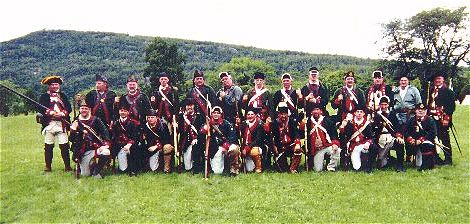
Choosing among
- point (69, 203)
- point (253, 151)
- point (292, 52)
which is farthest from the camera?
point (292, 52)

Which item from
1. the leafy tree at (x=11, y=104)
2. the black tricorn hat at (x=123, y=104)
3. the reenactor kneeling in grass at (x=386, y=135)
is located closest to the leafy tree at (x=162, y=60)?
the leafy tree at (x=11, y=104)

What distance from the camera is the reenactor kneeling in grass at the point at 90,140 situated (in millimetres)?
11938

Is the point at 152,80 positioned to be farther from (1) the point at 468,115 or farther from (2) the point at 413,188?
(2) the point at 413,188

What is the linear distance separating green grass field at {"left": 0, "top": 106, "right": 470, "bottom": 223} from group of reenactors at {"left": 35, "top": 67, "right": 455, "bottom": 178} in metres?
0.48

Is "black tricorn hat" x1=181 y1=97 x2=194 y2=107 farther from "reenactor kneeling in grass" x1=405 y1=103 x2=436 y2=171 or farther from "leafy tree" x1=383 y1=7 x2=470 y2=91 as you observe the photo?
"leafy tree" x1=383 y1=7 x2=470 y2=91

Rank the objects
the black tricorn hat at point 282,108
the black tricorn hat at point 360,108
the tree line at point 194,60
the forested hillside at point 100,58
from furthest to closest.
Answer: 1. the forested hillside at point 100,58
2. the tree line at point 194,60
3. the black tricorn hat at point 360,108
4. the black tricorn hat at point 282,108

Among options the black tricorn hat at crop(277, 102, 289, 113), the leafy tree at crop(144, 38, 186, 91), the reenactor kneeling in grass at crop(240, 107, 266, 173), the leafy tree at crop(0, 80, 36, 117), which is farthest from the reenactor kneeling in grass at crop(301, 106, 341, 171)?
the leafy tree at crop(144, 38, 186, 91)

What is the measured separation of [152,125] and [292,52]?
11881 cm

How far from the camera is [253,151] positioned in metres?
A: 11.9

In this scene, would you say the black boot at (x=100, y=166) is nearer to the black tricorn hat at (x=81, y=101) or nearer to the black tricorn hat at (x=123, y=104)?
the black tricorn hat at (x=123, y=104)

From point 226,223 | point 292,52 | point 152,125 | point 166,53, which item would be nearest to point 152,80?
point 166,53

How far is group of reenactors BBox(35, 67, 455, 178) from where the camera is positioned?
12.0 meters

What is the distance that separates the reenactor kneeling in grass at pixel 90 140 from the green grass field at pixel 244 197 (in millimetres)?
462

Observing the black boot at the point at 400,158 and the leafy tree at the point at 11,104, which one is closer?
the black boot at the point at 400,158
